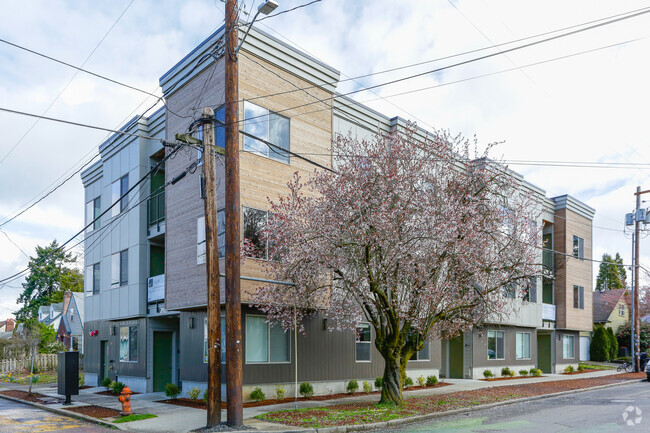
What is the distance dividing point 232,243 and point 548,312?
27.1 m

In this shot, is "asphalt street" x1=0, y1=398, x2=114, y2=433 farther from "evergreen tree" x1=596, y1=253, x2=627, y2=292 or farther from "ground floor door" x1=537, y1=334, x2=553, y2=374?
"evergreen tree" x1=596, y1=253, x2=627, y2=292

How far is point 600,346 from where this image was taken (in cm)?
4272

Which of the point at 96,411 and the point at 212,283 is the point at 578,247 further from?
the point at 96,411

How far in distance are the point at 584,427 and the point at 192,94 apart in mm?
15052

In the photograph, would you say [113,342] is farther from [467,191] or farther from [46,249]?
[46,249]

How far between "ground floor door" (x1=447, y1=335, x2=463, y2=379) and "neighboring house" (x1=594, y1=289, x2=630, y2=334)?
28.7 meters

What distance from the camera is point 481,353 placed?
28172 mm

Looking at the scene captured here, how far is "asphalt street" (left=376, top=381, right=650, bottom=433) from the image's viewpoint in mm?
11945

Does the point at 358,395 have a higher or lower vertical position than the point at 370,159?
lower

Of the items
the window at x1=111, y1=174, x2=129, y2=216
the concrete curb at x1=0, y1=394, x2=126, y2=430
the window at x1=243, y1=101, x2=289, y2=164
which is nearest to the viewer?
the concrete curb at x1=0, y1=394, x2=126, y2=430

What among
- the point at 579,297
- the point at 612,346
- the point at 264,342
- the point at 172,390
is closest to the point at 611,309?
the point at 612,346

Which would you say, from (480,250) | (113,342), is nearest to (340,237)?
(480,250)

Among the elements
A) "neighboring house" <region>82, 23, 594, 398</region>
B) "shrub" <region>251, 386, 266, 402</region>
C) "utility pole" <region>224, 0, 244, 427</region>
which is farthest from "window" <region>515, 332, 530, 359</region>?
"utility pole" <region>224, 0, 244, 427</region>

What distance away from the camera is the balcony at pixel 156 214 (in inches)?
883
